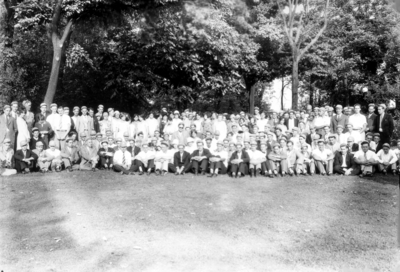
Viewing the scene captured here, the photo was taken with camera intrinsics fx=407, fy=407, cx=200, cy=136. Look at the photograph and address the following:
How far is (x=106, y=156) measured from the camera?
11164mm

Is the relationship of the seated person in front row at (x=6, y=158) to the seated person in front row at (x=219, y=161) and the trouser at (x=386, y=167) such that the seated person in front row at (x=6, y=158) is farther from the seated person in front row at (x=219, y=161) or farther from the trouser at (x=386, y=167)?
the trouser at (x=386, y=167)

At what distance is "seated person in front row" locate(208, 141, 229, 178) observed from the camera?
1062 cm

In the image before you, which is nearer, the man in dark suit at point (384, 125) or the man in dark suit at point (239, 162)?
the man in dark suit at point (239, 162)

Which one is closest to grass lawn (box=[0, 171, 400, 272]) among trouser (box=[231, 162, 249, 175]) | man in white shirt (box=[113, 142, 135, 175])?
trouser (box=[231, 162, 249, 175])

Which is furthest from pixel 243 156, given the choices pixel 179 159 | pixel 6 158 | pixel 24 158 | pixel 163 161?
pixel 6 158

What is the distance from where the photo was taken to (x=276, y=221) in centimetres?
688

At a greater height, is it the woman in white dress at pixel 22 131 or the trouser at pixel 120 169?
the woman in white dress at pixel 22 131

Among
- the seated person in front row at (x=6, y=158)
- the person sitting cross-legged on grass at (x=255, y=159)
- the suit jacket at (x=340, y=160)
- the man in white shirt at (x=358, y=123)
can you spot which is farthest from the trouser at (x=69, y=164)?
the man in white shirt at (x=358, y=123)

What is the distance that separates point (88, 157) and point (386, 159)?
794 centimetres

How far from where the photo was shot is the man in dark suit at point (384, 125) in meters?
11.3

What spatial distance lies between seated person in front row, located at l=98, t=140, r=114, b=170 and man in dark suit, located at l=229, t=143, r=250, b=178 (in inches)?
129

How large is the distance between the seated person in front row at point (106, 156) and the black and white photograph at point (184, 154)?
39 millimetres

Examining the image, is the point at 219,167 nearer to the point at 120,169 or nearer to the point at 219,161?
the point at 219,161

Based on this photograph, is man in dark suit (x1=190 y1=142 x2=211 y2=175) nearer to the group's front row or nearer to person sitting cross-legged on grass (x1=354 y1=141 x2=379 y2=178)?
the group's front row
